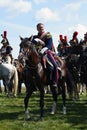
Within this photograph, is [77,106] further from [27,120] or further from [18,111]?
[27,120]

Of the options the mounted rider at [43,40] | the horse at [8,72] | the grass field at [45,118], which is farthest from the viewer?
the horse at [8,72]

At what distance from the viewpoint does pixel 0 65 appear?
80.2ft

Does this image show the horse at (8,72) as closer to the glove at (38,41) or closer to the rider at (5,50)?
the rider at (5,50)

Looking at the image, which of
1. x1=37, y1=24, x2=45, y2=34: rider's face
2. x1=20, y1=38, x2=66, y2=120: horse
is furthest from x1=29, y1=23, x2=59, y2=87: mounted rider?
x1=20, y1=38, x2=66, y2=120: horse

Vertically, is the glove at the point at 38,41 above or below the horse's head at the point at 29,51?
above

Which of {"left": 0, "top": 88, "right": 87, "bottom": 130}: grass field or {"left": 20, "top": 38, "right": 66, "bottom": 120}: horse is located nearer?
{"left": 0, "top": 88, "right": 87, "bottom": 130}: grass field

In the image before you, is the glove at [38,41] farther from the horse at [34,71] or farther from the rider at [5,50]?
the rider at [5,50]

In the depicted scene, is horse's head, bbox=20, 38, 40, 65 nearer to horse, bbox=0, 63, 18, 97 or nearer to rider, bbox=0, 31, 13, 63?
horse, bbox=0, 63, 18, 97

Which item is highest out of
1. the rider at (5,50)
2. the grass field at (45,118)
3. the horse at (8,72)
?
the rider at (5,50)

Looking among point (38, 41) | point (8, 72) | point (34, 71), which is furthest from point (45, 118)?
point (8, 72)

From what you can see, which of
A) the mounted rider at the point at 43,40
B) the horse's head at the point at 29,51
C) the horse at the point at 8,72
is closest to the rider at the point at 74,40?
the horse at the point at 8,72

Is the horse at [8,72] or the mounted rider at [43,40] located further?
the horse at [8,72]

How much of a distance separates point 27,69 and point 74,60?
284 inches

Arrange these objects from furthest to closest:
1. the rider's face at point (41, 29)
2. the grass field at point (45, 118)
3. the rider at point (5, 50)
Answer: the rider at point (5, 50) < the rider's face at point (41, 29) < the grass field at point (45, 118)
